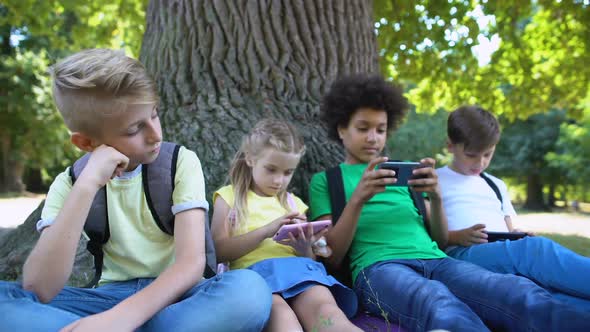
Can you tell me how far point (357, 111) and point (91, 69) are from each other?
182cm

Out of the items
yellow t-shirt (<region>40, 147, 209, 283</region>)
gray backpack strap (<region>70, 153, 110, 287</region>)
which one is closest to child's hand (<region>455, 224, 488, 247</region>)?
yellow t-shirt (<region>40, 147, 209, 283</region>)

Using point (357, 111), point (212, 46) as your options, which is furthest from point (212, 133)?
point (357, 111)

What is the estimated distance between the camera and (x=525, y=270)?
2807mm

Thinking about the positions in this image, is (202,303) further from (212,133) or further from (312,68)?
(312,68)

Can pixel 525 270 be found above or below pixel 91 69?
below

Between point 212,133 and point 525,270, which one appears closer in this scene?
point 525,270

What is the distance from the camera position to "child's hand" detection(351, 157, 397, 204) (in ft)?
9.05

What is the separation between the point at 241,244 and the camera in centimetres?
265

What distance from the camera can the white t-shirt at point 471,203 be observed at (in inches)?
138

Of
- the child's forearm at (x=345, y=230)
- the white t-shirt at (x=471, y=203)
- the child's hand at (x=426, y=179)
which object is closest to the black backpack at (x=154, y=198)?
the child's forearm at (x=345, y=230)

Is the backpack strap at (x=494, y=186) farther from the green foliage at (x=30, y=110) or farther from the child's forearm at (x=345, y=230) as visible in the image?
the green foliage at (x=30, y=110)

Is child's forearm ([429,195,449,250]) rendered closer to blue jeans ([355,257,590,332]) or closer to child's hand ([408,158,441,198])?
child's hand ([408,158,441,198])

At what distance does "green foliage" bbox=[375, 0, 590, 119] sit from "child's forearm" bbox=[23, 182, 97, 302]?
622cm

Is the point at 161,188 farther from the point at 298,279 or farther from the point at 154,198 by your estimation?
the point at 298,279
